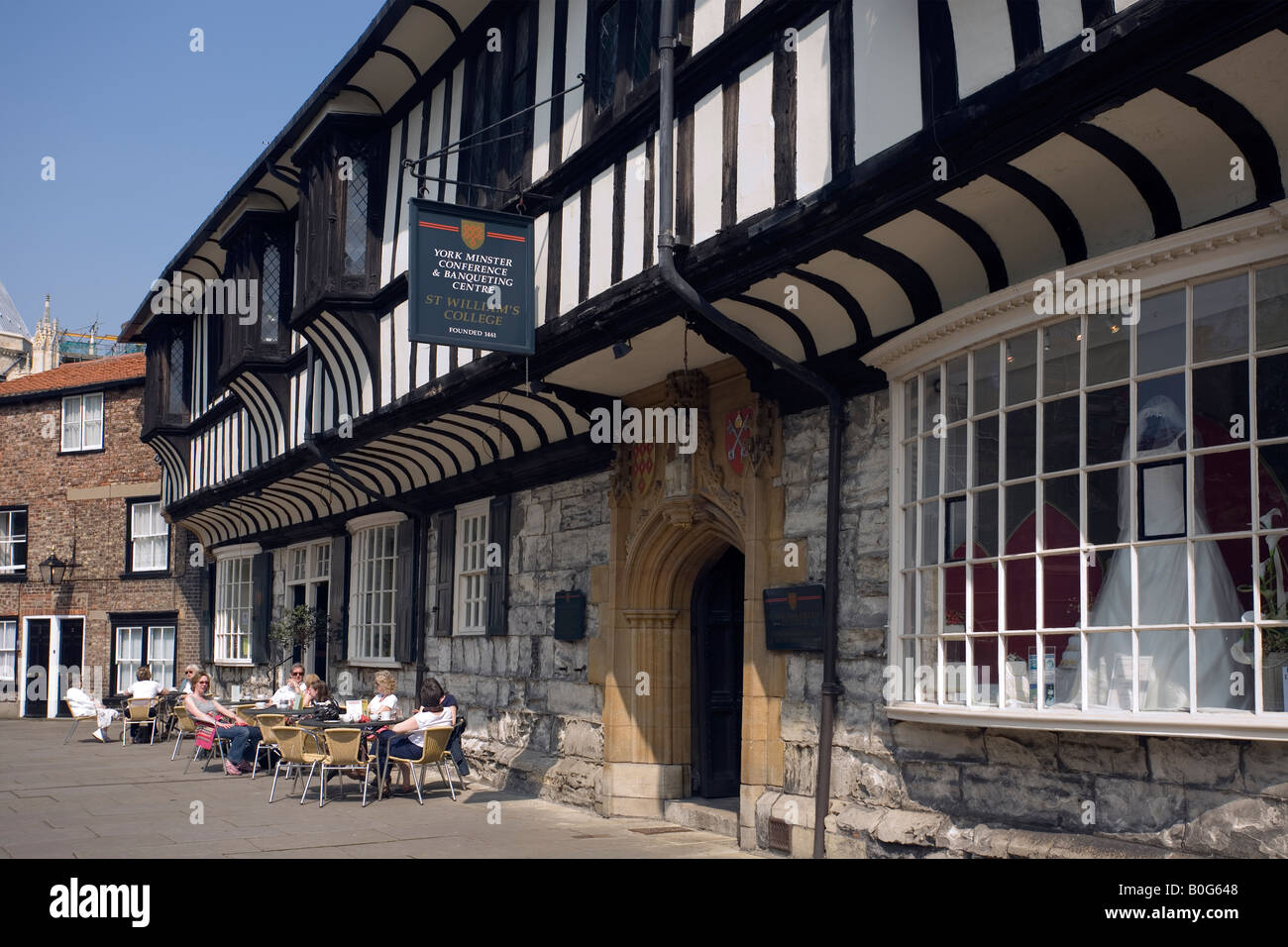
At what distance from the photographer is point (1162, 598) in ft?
18.8

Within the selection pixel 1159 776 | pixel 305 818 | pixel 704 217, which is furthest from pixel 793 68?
pixel 305 818

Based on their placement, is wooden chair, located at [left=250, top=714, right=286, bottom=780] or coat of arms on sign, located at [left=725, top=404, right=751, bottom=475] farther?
wooden chair, located at [left=250, top=714, right=286, bottom=780]

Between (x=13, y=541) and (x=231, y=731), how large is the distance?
1627cm

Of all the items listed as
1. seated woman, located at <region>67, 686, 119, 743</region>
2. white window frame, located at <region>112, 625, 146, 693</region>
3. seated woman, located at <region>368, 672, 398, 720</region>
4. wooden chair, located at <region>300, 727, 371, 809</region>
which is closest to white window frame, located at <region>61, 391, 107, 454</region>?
white window frame, located at <region>112, 625, 146, 693</region>

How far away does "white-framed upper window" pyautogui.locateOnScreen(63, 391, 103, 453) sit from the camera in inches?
1087

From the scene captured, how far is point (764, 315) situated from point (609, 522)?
3287mm

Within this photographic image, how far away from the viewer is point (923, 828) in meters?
6.95

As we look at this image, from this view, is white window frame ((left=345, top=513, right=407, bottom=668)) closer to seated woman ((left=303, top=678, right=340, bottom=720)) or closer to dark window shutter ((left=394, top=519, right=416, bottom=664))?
dark window shutter ((left=394, top=519, right=416, bottom=664))

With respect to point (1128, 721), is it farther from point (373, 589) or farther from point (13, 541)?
point (13, 541)

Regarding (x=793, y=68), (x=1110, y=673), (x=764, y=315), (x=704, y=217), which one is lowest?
(x=1110, y=673)

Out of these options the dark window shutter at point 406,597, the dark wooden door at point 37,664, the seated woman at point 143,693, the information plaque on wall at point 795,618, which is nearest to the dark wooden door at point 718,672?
the information plaque on wall at point 795,618

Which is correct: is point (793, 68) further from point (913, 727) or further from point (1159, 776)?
point (1159, 776)

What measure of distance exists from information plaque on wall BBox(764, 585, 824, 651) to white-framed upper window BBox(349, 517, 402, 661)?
7.67 meters

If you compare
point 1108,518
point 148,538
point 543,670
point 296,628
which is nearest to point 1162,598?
point 1108,518
